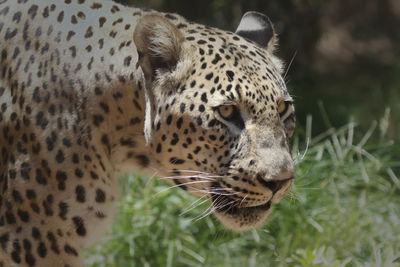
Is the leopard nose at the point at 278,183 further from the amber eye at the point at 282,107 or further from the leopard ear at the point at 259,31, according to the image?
the leopard ear at the point at 259,31

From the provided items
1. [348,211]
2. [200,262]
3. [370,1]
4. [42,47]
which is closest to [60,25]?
[42,47]

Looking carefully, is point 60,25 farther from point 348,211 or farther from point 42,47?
point 348,211

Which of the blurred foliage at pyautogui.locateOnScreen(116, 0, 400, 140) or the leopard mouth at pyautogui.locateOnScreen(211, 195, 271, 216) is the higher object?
the leopard mouth at pyautogui.locateOnScreen(211, 195, 271, 216)

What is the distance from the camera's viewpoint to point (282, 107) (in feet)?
15.8

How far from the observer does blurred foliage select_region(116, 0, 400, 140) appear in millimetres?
11641

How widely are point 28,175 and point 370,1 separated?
39.3 feet

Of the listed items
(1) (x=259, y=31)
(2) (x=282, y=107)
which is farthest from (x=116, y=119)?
(1) (x=259, y=31)

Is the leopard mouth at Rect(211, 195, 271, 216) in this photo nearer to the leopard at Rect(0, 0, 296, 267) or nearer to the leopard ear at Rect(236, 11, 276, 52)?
the leopard at Rect(0, 0, 296, 267)

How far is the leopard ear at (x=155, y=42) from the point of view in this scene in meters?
4.73

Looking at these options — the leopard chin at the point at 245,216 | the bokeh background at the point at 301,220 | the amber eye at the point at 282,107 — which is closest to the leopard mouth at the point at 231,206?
the leopard chin at the point at 245,216

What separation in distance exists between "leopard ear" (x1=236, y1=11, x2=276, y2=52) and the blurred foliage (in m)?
5.39

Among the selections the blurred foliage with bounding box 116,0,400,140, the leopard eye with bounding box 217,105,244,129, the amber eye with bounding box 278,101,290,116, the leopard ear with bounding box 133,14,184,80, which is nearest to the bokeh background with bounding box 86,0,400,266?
the amber eye with bounding box 278,101,290,116

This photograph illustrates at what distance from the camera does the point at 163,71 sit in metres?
4.80

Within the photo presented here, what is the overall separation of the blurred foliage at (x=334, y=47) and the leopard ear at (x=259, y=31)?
539cm
